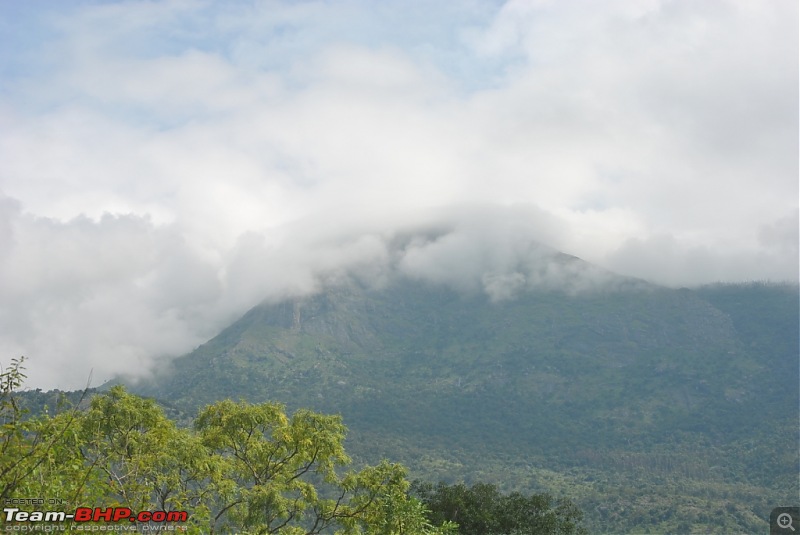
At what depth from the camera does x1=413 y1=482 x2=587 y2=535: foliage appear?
172 feet

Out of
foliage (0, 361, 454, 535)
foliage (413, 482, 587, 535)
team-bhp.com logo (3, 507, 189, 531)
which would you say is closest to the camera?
team-bhp.com logo (3, 507, 189, 531)

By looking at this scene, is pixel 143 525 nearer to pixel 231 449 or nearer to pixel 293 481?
pixel 293 481

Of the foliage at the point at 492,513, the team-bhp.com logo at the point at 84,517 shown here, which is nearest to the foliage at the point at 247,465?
the team-bhp.com logo at the point at 84,517

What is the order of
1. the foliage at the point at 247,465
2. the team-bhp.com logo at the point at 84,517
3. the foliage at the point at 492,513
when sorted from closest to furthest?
the team-bhp.com logo at the point at 84,517 → the foliage at the point at 247,465 → the foliage at the point at 492,513

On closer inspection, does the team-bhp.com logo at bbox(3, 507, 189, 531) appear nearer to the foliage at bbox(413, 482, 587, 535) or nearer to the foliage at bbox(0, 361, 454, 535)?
the foliage at bbox(0, 361, 454, 535)

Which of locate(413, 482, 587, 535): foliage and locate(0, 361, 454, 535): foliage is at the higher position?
locate(0, 361, 454, 535): foliage

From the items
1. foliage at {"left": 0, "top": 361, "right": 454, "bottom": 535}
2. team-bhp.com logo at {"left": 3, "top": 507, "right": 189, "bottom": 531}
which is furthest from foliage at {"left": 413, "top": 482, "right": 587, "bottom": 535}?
team-bhp.com logo at {"left": 3, "top": 507, "right": 189, "bottom": 531}

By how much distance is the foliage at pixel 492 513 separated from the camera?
5231 centimetres

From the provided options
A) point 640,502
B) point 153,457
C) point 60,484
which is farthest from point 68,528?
point 640,502

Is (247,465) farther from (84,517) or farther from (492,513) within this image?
(492,513)

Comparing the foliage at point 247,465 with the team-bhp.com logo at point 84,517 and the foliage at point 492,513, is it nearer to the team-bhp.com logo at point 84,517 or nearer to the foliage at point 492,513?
the team-bhp.com logo at point 84,517

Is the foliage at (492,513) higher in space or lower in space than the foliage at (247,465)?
lower

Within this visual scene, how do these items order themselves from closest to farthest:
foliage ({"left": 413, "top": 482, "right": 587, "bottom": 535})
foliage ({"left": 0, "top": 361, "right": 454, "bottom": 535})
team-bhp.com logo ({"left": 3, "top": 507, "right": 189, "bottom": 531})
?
1. team-bhp.com logo ({"left": 3, "top": 507, "right": 189, "bottom": 531})
2. foliage ({"left": 0, "top": 361, "right": 454, "bottom": 535})
3. foliage ({"left": 413, "top": 482, "right": 587, "bottom": 535})

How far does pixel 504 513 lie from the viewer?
2146 inches
